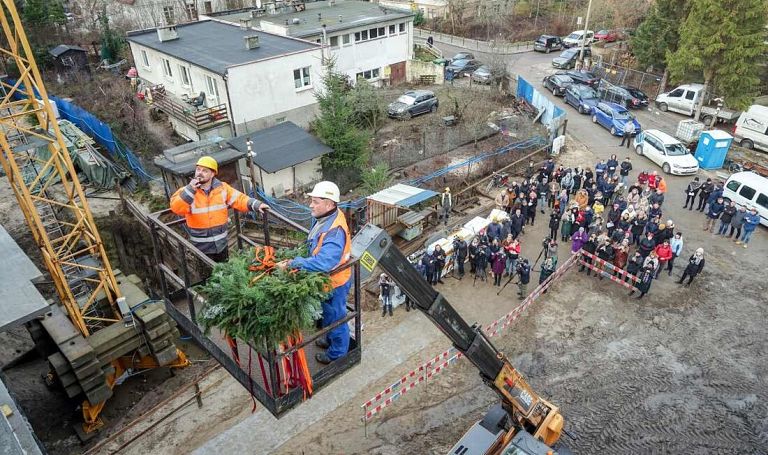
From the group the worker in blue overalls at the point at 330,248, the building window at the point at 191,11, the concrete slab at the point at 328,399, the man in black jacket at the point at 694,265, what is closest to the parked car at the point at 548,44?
the building window at the point at 191,11

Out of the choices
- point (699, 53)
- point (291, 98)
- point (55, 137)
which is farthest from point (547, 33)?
point (55, 137)

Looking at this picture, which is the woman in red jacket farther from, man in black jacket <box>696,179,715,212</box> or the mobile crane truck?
the mobile crane truck

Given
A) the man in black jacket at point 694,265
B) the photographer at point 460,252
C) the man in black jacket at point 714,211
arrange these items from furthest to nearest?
the man in black jacket at point 714,211 < the photographer at point 460,252 < the man in black jacket at point 694,265

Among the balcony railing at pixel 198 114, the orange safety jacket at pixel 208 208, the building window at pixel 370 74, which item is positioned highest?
the orange safety jacket at pixel 208 208

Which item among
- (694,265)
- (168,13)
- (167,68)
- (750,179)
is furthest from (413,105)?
(168,13)

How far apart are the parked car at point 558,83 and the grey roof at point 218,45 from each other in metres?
16.2

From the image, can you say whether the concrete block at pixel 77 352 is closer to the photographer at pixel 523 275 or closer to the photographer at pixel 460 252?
the photographer at pixel 460 252

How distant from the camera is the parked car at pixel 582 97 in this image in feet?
100

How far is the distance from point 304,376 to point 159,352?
913 cm

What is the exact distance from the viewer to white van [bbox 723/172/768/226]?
19.2m

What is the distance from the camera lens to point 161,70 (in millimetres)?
28500

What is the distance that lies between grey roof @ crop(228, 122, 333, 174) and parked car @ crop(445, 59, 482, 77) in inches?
673

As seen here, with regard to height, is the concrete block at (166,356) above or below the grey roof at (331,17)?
below

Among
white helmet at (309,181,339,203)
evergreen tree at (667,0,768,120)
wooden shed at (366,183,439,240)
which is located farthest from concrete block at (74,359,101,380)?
evergreen tree at (667,0,768,120)
